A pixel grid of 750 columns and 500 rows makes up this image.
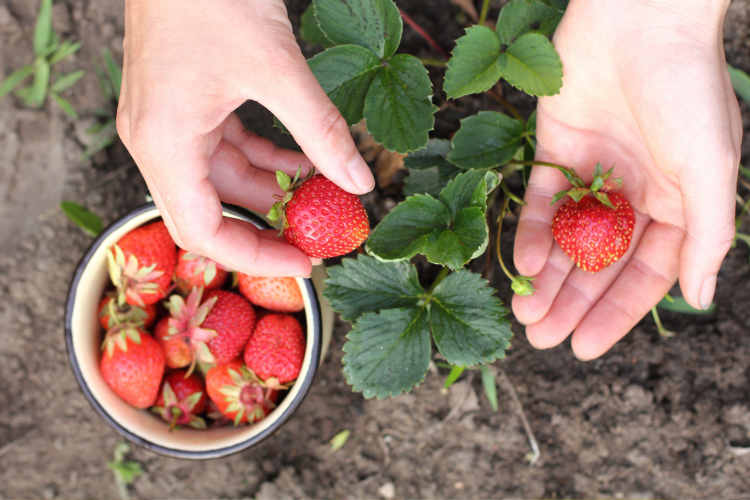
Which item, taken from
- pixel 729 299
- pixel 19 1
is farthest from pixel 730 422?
pixel 19 1

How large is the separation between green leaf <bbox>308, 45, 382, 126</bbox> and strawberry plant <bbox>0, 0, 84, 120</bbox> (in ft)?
3.80

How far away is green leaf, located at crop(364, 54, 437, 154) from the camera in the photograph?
4.50 feet

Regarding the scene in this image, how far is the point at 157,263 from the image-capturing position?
58.2 inches

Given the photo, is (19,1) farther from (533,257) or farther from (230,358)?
(533,257)

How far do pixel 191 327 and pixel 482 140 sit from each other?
3.18 feet

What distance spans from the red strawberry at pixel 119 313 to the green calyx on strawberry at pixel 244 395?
0.94 ft

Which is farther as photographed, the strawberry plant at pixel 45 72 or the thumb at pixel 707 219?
the strawberry plant at pixel 45 72

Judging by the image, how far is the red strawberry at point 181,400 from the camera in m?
1.53

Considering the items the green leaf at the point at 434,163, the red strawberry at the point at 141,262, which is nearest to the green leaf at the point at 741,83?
the green leaf at the point at 434,163

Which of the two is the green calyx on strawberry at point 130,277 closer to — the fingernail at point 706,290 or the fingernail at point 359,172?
the fingernail at point 359,172

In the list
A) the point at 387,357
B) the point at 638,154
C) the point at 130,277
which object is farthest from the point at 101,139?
the point at 638,154

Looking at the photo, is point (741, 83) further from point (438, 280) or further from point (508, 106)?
point (438, 280)

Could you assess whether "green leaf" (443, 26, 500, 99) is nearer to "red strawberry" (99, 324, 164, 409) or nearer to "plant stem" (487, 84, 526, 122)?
"plant stem" (487, 84, 526, 122)

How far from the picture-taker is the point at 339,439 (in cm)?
188
